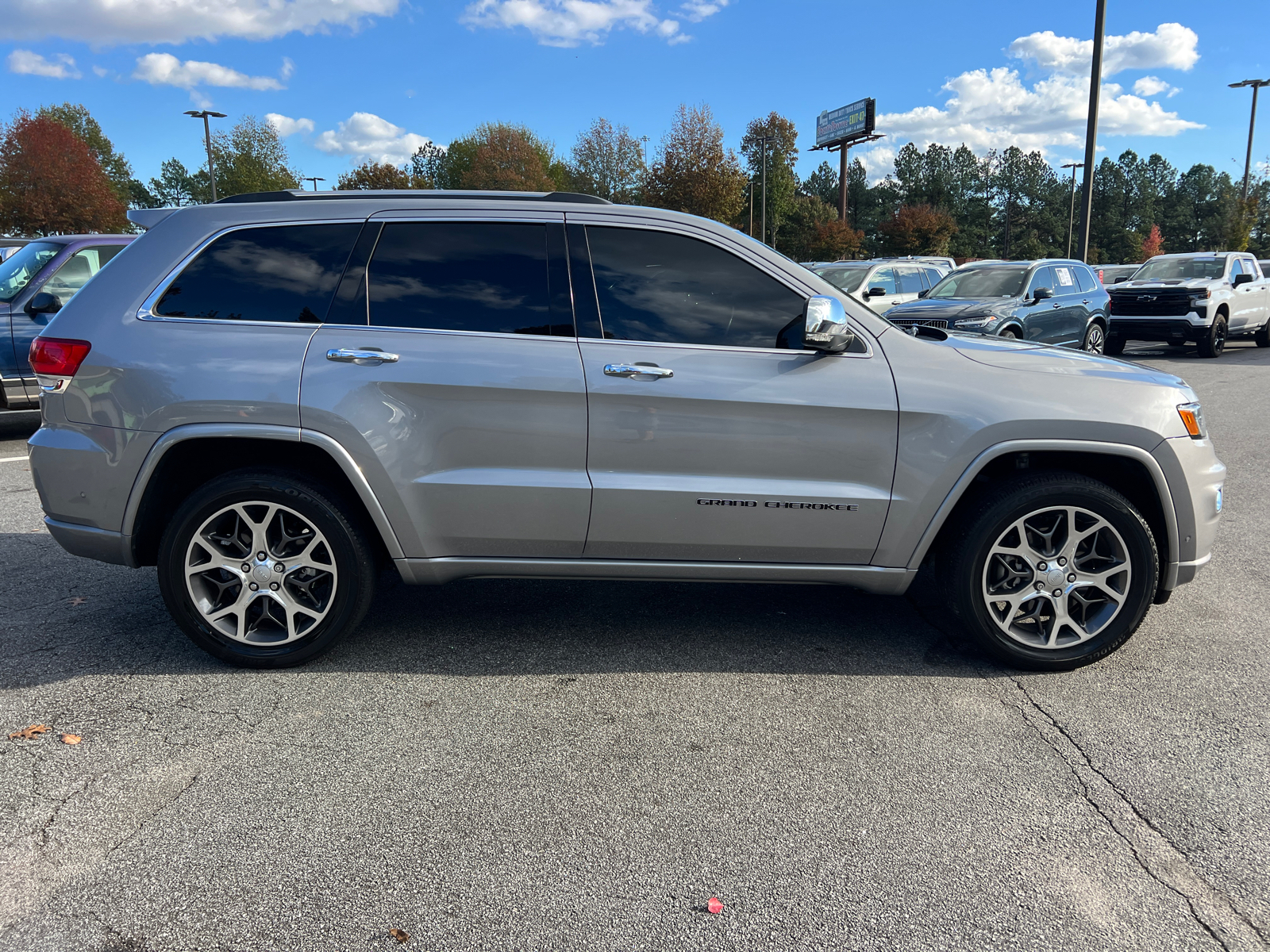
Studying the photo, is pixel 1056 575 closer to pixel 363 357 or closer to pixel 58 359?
pixel 363 357

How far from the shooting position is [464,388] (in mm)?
3607

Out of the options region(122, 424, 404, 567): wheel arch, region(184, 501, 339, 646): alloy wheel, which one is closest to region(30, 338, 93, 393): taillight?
region(122, 424, 404, 567): wheel arch

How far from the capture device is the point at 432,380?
3.61 meters

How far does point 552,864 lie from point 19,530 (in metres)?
5.09

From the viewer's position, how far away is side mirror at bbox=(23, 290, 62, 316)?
8.80 metres

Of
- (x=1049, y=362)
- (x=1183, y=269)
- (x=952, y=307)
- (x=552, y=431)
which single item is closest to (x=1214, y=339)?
(x=1183, y=269)

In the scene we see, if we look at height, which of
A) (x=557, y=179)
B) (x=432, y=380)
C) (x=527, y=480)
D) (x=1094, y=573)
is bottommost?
(x=1094, y=573)

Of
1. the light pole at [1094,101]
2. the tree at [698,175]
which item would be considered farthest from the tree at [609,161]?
the light pole at [1094,101]

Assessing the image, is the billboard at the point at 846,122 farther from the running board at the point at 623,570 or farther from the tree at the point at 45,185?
the running board at the point at 623,570

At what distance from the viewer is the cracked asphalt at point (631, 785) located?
7.70ft

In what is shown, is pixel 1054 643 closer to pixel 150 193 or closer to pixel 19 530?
pixel 19 530

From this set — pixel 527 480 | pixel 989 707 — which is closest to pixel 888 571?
pixel 989 707

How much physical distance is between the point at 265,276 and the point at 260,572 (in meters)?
1.22

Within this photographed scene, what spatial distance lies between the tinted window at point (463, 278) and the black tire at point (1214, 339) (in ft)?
60.9
